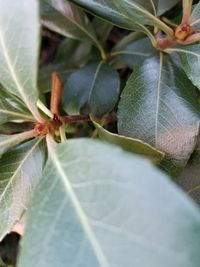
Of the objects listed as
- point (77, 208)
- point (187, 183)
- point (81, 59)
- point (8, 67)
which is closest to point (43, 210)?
point (77, 208)

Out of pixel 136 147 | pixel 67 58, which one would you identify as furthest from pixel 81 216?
pixel 67 58

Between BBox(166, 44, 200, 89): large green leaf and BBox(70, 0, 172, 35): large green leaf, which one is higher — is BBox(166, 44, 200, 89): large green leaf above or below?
below

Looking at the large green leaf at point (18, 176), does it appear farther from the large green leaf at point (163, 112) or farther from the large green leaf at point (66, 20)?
the large green leaf at point (66, 20)

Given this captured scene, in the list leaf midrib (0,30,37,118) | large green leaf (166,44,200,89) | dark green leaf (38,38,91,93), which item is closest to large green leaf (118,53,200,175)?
large green leaf (166,44,200,89)

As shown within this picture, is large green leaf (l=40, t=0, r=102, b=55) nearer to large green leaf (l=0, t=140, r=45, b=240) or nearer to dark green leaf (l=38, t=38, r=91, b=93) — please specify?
dark green leaf (l=38, t=38, r=91, b=93)

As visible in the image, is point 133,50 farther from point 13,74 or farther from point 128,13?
point 13,74

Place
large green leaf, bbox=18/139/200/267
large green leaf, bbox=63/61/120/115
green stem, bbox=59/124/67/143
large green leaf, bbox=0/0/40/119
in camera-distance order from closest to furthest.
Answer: large green leaf, bbox=18/139/200/267 < large green leaf, bbox=0/0/40/119 < green stem, bbox=59/124/67/143 < large green leaf, bbox=63/61/120/115
